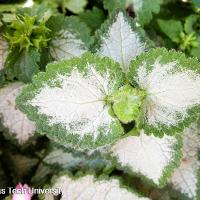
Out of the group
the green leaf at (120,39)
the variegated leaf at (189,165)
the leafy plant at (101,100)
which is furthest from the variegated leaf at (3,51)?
the variegated leaf at (189,165)

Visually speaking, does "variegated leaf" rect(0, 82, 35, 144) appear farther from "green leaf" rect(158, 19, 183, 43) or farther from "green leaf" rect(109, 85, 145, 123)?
"green leaf" rect(158, 19, 183, 43)

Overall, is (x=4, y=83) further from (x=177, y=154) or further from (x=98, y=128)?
(x=177, y=154)

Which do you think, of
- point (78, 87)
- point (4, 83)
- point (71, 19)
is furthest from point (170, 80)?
point (4, 83)

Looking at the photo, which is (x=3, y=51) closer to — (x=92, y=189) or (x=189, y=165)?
(x=92, y=189)

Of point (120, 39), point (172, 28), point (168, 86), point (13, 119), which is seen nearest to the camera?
point (168, 86)

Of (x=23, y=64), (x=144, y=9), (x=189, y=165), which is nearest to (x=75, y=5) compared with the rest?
(x=144, y=9)
